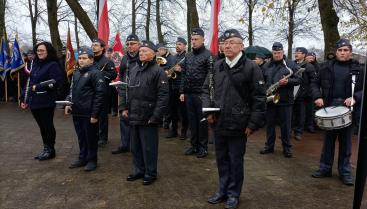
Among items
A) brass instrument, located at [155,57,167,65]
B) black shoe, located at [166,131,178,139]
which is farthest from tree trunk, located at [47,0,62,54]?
black shoe, located at [166,131,178,139]

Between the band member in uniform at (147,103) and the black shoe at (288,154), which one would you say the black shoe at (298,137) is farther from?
the band member in uniform at (147,103)

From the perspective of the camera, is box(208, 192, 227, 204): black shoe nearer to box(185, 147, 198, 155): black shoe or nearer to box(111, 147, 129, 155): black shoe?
box(185, 147, 198, 155): black shoe

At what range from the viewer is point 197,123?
7.10m

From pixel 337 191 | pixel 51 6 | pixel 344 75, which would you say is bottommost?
pixel 337 191

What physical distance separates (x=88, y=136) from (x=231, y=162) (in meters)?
2.63

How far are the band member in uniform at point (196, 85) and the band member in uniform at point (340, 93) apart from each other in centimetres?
205

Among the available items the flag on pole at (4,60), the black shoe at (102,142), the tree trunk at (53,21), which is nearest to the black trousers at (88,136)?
the black shoe at (102,142)

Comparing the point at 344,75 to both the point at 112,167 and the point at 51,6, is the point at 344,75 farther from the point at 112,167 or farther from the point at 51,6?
the point at 51,6

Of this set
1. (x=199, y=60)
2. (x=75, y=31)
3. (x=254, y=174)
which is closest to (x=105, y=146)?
(x=199, y=60)

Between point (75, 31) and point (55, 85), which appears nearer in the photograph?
point (55, 85)

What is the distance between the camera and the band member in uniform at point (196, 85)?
6.85 m

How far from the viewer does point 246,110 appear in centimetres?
443

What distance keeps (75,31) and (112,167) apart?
97.0ft

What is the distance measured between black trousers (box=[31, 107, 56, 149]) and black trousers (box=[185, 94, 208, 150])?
2544 millimetres
